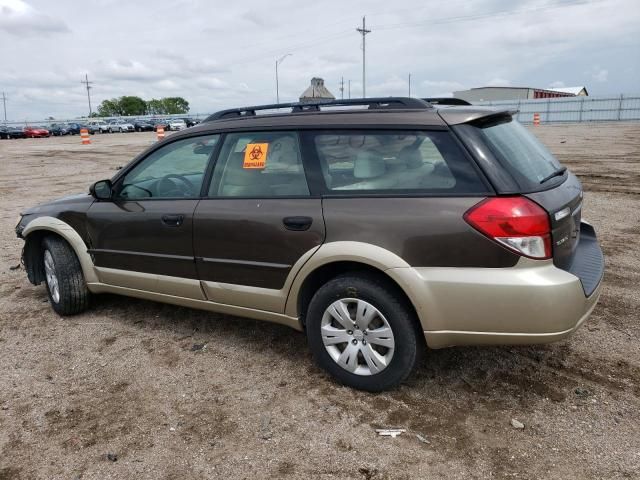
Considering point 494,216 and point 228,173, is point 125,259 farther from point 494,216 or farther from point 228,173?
point 494,216

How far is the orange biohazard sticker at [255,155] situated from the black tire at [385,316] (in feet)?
3.17

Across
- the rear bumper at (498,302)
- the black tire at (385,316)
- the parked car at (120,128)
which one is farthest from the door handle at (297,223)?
the parked car at (120,128)

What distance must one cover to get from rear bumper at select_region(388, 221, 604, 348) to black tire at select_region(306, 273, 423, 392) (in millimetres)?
114

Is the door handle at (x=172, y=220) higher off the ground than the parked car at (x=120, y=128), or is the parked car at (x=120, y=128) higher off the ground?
the parked car at (x=120, y=128)

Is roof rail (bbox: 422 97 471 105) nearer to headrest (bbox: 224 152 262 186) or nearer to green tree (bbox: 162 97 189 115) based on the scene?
headrest (bbox: 224 152 262 186)

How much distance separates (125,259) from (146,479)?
6.56 ft

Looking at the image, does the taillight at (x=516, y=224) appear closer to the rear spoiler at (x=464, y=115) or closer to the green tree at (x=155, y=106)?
the rear spoiler at (x=464, y=115)

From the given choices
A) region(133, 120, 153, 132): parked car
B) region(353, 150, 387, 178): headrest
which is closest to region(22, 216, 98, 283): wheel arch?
region(353, 150, 387, 178): headrest

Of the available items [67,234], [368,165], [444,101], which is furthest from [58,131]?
[368,165]

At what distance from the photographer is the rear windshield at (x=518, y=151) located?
3.02m

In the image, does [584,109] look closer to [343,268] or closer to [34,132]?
[34,132]

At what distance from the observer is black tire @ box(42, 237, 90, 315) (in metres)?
4.58

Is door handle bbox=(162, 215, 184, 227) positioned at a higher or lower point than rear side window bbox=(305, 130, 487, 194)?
lower

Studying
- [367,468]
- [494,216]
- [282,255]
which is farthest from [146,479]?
[494,216]
